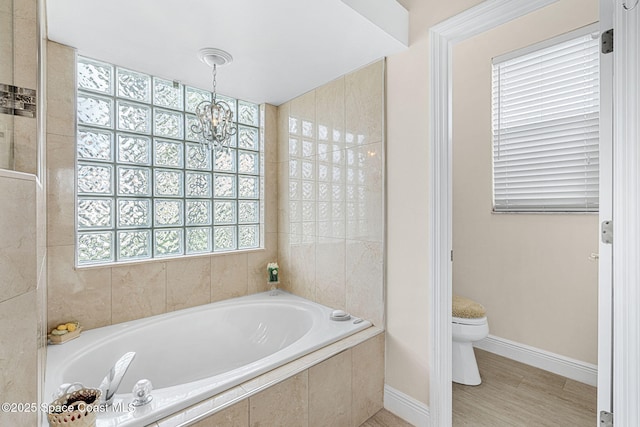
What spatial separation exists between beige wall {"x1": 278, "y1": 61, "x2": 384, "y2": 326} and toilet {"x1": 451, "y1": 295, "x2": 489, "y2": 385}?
2.20 feet

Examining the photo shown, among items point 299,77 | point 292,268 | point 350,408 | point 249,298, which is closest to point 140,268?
point 249,298

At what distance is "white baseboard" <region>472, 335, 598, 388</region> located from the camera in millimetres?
2018

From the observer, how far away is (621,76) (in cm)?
107

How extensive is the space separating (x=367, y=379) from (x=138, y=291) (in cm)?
151

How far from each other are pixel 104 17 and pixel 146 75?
622mm

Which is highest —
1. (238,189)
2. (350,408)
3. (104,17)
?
(104,17)

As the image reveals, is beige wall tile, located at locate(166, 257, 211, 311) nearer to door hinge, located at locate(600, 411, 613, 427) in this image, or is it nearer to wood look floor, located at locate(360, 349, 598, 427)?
wood look floor, located at locate(360, 349, 598, 427)

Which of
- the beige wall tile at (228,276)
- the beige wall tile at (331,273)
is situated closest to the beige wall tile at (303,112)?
the beige wall tile at (331,273)

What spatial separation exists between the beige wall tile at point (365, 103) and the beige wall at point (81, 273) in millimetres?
1386

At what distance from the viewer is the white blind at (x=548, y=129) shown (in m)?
2.02

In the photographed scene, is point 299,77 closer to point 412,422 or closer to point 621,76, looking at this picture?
point 621,76

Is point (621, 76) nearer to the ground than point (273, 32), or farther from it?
nearer to the ground

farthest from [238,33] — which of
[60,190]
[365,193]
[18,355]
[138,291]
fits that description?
[138,291]

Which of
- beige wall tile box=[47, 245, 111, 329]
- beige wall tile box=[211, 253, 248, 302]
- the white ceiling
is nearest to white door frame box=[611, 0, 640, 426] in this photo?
the white ceiling
